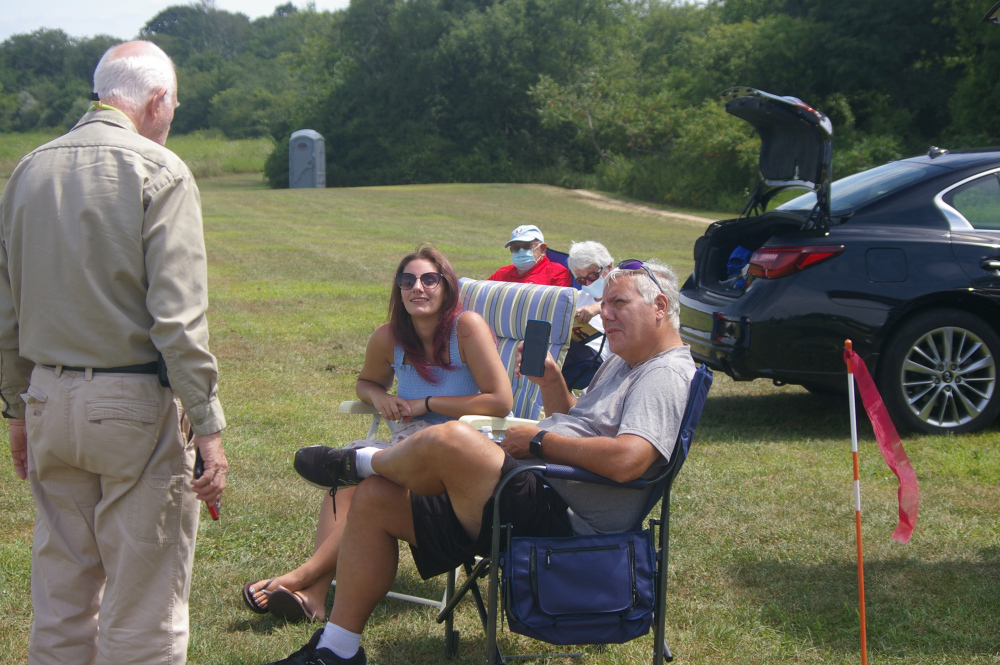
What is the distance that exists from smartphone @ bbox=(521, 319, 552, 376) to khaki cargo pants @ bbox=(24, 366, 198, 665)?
1634 mm

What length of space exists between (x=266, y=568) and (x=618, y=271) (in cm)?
188

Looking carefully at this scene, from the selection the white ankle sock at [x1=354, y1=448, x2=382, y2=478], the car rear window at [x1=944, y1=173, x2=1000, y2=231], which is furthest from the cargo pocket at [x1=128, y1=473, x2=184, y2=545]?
the car rear window at [x1=944, y1=173, x2=1000, y2=231]

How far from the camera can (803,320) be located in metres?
5.52

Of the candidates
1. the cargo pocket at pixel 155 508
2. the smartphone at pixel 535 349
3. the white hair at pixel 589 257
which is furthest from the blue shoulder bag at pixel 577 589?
the white hair at pixel 589 257

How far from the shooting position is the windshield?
5.82 metres

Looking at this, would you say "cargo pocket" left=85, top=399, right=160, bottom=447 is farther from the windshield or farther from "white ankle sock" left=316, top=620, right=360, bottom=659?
the windshield

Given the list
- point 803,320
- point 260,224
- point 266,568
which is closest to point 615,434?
point 266,568

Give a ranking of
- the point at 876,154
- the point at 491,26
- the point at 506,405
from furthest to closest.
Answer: the point at 491,26, the point at 876,154, the point at 506,405

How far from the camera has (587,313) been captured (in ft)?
18.4

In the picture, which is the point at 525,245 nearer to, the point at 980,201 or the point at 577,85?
the point at 980,201

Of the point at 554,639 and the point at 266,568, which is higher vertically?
the point at 554,639

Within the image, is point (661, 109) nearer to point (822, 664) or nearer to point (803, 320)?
point (803, 320)

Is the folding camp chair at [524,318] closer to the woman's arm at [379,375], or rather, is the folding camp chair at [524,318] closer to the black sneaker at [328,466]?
the woman's arm at [379,375]

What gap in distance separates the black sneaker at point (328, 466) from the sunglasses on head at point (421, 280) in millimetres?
804
